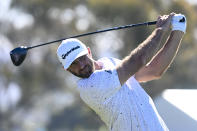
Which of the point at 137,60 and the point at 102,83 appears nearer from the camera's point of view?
the point at 137,60

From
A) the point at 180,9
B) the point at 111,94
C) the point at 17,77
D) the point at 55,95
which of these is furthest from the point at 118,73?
the point at 55,95

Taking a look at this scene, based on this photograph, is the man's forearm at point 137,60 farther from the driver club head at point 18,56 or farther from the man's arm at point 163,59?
the driver club head at point 18,56

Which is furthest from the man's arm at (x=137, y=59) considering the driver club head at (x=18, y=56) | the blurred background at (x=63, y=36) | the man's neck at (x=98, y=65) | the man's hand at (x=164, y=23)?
the blurred background at (x=63, y=36)

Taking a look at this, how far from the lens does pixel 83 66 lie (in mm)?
4758

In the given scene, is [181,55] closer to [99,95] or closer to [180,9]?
[180,9]

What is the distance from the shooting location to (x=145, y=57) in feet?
15.2

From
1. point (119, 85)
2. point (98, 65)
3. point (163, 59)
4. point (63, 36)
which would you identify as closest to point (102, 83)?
point (119, 85)

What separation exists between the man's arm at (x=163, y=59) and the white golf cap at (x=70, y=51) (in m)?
0.67

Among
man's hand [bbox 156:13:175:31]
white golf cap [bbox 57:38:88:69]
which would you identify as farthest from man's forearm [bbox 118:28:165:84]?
white golf cap [bbox 57:38:88:69]

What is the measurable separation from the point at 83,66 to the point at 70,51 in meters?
0.18

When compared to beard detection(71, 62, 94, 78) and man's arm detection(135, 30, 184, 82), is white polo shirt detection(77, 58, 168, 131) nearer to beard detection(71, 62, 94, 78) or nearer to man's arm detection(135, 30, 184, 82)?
beard detection(71, 62, 94, 78)

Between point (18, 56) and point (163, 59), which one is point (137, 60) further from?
point (18, 56)

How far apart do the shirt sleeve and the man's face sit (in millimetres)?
42

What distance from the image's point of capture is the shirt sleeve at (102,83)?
186 inches
